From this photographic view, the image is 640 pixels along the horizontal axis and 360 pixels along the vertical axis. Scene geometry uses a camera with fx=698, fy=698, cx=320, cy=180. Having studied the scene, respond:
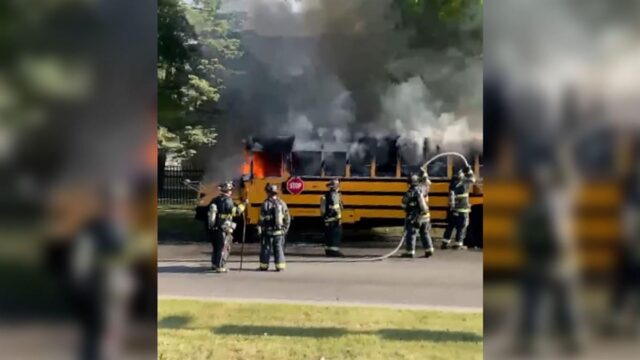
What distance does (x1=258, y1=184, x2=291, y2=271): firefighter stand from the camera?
5.30 metres

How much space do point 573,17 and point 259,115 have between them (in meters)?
2.64

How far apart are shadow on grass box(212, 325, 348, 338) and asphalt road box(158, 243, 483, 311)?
0.37 meters

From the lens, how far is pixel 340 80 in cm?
516

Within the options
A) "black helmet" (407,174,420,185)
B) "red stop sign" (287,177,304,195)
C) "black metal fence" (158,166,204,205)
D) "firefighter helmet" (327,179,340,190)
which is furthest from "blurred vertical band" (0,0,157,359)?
"black helmet" (407,174,420,185)

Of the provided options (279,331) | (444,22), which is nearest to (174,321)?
(279,331)

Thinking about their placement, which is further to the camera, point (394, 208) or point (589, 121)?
point (394, 208)

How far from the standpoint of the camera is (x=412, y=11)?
4.89m

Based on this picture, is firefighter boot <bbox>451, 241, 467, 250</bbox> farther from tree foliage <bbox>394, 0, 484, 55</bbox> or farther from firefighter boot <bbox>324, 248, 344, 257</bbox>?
tree foliage <bbox>394, 0, 484, 55</bbox>

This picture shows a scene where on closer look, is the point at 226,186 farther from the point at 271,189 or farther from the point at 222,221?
the point at 271,189

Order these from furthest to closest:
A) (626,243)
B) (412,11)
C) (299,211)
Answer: (299,211) < (412,11) < (626,243)

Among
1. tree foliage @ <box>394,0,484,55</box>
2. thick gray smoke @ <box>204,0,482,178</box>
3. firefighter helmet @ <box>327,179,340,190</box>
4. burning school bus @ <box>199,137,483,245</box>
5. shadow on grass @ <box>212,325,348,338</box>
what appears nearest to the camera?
shadow on grass @ <box>212,325,348,338</box>

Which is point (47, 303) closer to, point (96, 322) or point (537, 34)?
point (96, 322)

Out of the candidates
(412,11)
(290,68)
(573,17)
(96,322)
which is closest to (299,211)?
(290,68)

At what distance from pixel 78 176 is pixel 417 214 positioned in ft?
10.4
